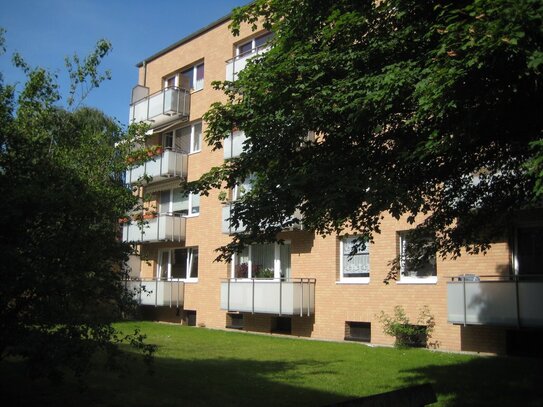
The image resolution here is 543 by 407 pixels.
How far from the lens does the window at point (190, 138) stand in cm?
2448

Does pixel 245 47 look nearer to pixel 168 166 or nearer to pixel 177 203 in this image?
pixel 168 166

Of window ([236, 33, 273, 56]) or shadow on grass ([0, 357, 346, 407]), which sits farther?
window ([236, 33, 273, 56])

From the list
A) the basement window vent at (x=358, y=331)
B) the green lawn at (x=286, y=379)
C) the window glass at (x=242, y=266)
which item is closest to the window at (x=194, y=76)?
the window glass at (x=242, y=266)

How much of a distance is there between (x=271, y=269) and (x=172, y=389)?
11399mm

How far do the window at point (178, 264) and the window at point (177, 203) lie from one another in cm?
158

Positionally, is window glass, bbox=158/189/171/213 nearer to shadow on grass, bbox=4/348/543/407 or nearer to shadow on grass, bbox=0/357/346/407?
shadow on grass, bbox=4/348/543/407

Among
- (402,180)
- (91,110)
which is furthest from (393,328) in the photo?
(91,110)

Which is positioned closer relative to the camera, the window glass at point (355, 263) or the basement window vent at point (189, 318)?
the window glass at point (355, 263)

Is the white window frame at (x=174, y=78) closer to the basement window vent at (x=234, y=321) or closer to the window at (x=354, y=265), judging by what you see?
the basement window vent at (x=234, y=321)

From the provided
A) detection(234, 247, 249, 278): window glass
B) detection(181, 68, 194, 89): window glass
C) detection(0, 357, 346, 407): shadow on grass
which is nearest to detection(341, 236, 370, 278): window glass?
detection(234, 247, 249, 278): window glass

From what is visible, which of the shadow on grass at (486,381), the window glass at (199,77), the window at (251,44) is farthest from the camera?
the window glass at (199,77)

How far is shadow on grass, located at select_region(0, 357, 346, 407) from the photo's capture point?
7988 millimetres

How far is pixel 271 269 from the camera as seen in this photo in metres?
20.3

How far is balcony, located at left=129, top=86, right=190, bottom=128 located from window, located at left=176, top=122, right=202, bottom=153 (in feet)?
2.09
